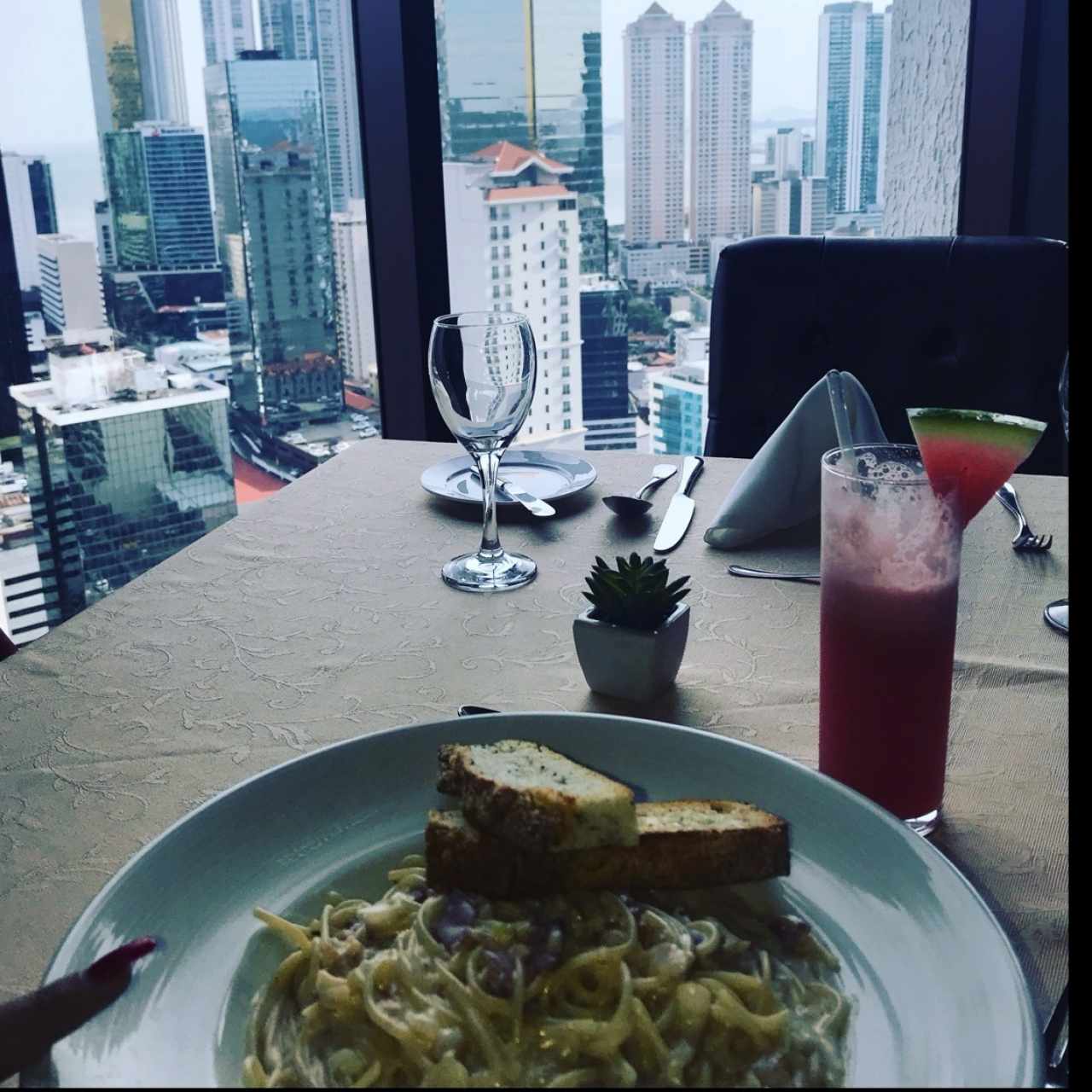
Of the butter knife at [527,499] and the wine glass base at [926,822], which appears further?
the butter knife at [527,499]

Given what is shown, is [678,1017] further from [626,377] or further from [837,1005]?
[626,377]

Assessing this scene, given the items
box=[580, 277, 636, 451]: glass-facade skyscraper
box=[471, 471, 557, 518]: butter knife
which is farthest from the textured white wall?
box=[471, 471, 557, 518]: butter knife

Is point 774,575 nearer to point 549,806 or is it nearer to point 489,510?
point 489,510

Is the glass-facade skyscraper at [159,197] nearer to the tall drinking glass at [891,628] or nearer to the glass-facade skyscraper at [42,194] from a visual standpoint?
the glass-facade skyscraper at [42,194]

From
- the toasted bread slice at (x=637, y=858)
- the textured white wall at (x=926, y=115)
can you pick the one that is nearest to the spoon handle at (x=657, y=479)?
the toasted bread slice at (x=637, y=858)

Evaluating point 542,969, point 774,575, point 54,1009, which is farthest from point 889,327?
point 54,1009

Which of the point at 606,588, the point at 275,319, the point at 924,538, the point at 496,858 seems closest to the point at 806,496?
the point at 606,588
